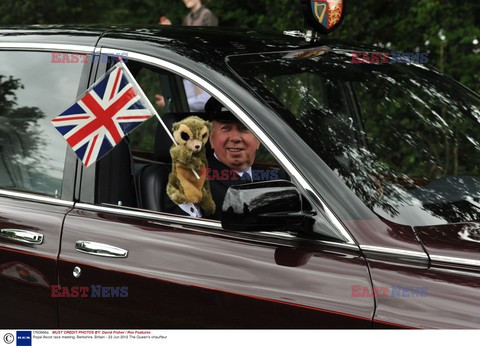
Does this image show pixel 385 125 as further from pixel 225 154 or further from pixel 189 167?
pixel 189 167

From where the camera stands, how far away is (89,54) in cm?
327

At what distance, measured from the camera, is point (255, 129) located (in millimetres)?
2773

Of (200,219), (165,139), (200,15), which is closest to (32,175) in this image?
(165,139)

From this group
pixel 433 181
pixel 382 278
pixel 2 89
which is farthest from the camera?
Answer: pixel 2 89

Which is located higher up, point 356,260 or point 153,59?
point 153,59

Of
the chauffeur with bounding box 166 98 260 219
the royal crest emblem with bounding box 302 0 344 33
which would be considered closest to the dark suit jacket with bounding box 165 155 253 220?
the chauffeur with bounding box 166 98 260 219

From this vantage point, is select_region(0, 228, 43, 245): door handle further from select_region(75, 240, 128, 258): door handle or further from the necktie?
the necktie

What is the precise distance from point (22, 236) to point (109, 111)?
56cm

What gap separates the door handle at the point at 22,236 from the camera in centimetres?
308

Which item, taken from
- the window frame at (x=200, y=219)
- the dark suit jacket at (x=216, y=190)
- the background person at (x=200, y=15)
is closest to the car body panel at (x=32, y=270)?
the window frame at (x=200, y=219)

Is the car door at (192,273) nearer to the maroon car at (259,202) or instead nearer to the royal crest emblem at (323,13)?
the maroon car at (259,202)

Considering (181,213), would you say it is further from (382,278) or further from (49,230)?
(382,278)

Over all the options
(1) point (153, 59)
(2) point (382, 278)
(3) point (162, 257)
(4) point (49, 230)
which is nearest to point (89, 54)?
(1) point (153, 59)

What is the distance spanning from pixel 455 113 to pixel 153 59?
122cm
